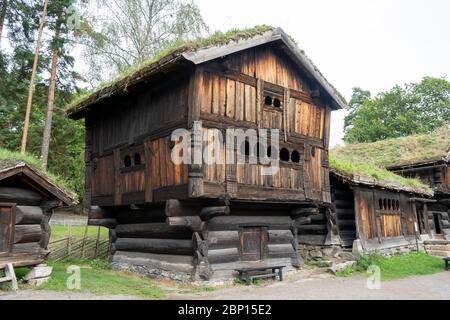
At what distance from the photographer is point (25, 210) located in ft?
33.9

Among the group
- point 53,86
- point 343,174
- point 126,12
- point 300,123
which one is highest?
point 126,12

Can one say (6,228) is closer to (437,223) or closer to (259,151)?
(259,151)

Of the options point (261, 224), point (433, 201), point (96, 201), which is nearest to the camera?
point (261, 224)

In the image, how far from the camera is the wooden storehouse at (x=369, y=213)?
16.2 metres

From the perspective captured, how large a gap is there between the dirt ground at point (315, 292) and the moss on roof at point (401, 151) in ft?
34.3

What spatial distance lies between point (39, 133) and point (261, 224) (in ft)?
56.7

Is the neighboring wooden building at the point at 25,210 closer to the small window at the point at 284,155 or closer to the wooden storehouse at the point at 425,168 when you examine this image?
the small window at the point at 284,155

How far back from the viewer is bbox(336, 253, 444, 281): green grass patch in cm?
1394

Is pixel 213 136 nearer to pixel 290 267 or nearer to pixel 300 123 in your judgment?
pixel 300 123

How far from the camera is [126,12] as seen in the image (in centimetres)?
2058

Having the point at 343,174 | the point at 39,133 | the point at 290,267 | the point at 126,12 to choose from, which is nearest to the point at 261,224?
the point at 290,267

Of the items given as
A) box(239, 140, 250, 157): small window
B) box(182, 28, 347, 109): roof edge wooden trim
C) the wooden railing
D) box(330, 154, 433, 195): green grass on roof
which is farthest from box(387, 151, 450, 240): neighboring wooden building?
the wooden railing

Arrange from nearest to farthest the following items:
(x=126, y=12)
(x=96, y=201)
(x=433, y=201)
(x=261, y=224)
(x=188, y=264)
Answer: (x=188, y=264)
(x=261, y=224)
(x=96, y=201)
(x=126, y=12)
(x=433, y=201)

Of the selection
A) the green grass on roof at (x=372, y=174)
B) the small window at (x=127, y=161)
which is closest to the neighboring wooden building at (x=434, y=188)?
the green grass on roof at (x=372, y=174)
